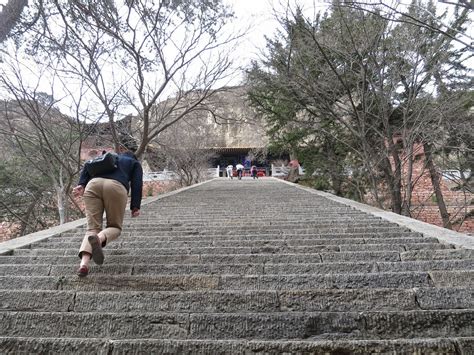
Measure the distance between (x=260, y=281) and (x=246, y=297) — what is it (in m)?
0.38

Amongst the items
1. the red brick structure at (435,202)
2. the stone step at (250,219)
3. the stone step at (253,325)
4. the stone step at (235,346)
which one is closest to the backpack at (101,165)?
the stone step at (253,325)

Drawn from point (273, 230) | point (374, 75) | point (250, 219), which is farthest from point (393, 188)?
point (273, 230)

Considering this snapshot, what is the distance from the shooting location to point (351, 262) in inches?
124

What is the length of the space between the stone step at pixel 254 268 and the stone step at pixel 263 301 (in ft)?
1.89

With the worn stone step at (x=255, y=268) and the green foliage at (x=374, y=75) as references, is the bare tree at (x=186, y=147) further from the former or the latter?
the worn stone step at (x=255, y=268)

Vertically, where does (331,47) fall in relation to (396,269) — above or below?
above

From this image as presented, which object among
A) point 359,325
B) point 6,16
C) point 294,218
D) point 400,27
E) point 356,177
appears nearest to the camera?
point 359,325

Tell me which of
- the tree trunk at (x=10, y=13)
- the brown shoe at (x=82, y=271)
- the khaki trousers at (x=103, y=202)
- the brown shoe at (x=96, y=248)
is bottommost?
the brown shoe at (x=82, y=271)

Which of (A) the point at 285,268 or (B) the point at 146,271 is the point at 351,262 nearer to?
(A) the point at 285,268

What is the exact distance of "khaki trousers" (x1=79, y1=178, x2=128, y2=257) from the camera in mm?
3226

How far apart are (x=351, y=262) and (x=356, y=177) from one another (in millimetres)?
Answer: 8839

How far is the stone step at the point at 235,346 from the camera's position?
178 centimetres

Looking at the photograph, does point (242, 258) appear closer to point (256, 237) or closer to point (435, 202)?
point (256, 237)

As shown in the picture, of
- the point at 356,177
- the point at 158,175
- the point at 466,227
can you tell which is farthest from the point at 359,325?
the point at 158,175
